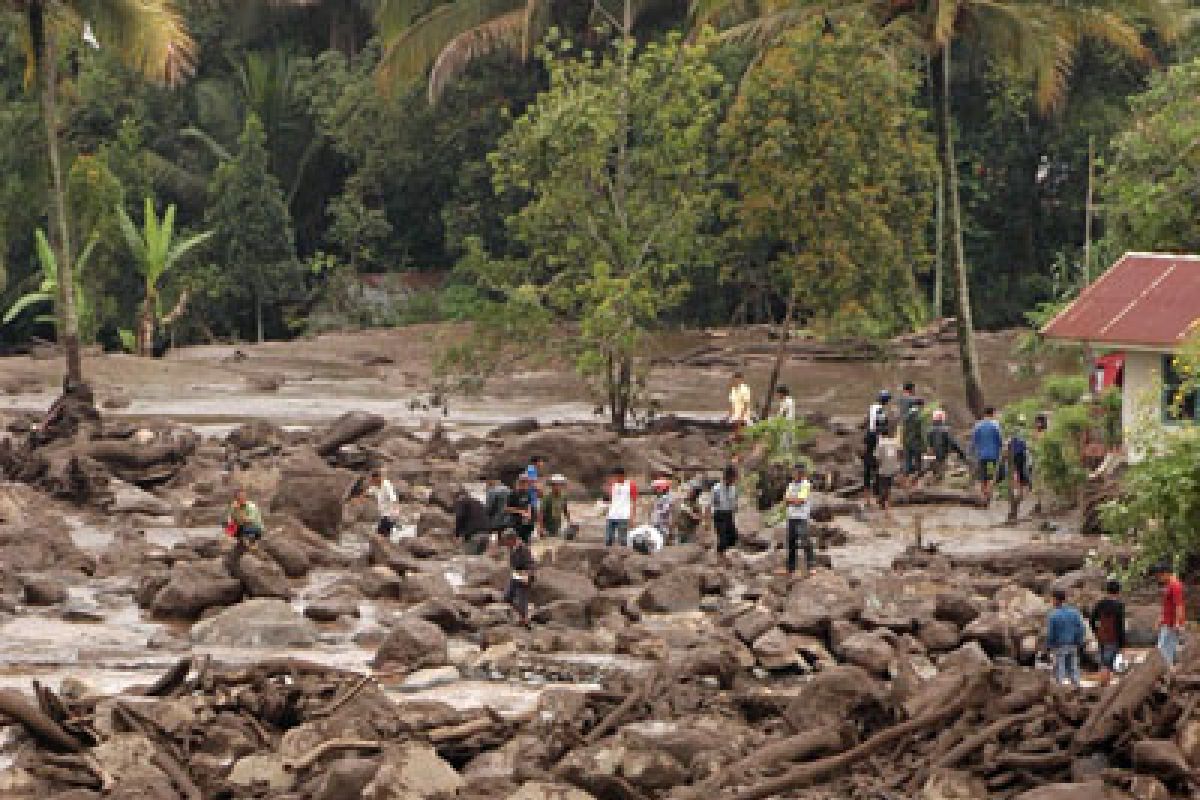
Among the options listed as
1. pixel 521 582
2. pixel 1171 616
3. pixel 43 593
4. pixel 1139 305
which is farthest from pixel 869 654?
pixel 1139 305

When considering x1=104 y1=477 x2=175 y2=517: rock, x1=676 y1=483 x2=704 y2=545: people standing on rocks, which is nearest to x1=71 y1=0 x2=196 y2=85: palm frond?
x1=104 y1=477 x2=175 y2=517: rock

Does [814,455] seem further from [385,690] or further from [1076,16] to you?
[385,690]

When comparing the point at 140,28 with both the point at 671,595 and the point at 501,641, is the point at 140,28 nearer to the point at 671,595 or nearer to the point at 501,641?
the point at 671,595

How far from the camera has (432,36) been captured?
164ft

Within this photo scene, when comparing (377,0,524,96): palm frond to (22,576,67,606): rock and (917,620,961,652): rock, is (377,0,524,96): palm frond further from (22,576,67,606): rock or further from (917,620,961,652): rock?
(917,620,961,652): rock

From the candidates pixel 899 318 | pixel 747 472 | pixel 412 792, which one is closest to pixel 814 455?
pixel 747 472

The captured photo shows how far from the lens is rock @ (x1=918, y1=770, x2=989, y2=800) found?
1516 cm

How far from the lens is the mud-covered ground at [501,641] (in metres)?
15.8

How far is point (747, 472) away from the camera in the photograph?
Answer: 1268 inches

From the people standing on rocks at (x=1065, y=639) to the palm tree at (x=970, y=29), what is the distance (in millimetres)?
16614

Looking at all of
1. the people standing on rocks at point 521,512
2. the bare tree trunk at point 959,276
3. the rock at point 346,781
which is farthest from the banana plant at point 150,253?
the rock at point 346,781

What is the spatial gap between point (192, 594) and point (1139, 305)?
1196 centimetres

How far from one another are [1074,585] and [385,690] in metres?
7.39

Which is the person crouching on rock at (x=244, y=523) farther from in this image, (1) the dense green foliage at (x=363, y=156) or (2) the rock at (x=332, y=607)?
(1) the dense green foliage at (x=363, y=156)
